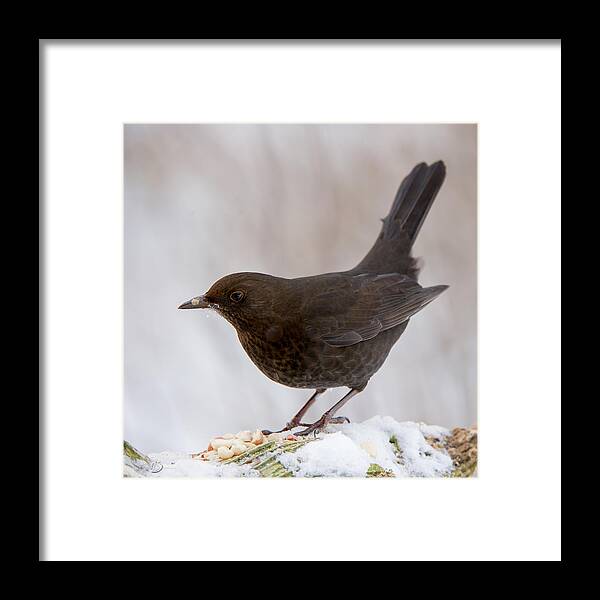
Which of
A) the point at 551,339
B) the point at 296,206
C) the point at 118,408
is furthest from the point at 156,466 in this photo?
the point at 551,339

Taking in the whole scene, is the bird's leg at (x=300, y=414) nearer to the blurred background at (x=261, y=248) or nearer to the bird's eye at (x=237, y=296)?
the blurred background at (x=261, y=248)

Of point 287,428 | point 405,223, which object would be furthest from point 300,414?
point 405,223

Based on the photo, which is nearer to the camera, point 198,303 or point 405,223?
point 198,303

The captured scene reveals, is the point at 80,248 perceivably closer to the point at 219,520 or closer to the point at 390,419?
the point at 219,520

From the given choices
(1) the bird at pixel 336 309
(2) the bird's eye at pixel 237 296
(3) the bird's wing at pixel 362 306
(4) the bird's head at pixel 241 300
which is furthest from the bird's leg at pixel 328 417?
(2) the bird's eye at pixel 237 296

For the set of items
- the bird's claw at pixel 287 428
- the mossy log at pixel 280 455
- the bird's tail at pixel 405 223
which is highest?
the bird's tail at pixel 405 223

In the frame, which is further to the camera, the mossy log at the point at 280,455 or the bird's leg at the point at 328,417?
the bird's leg at the point at 328,417

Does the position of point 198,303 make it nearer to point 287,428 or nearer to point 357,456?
point 287,428
